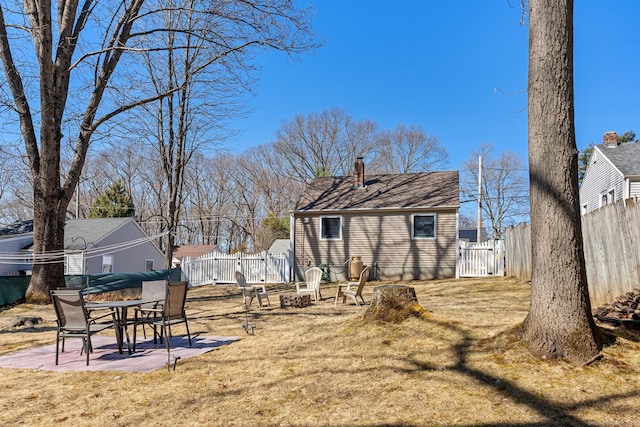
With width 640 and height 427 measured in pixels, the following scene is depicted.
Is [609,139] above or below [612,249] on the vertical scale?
above

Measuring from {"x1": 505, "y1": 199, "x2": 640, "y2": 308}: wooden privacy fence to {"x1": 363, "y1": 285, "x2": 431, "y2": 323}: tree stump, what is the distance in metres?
3.28

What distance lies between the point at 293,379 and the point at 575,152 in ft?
11.7

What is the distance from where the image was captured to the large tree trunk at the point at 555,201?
4457 millimetres

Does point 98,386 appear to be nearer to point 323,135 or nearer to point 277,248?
point 277,248

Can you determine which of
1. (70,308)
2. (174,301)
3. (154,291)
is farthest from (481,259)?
(70,308)

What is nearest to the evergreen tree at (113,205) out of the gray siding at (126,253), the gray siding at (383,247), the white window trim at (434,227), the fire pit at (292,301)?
the gray siding at (126,253)

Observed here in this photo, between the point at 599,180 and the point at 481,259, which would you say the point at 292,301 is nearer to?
the point at 481,259

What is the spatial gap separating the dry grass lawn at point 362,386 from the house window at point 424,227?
1391cm

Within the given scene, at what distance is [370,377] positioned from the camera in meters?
4.58

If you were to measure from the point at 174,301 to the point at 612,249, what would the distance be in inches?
268

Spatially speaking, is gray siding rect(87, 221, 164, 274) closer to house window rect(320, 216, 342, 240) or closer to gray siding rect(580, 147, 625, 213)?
house window rect(320, 216, 342, 240)

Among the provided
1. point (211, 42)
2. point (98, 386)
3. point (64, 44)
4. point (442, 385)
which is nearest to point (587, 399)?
point (442, 385)

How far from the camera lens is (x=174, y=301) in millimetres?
6820

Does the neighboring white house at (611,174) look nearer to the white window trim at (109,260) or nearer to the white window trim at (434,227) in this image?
the white window trim at (434,227)
